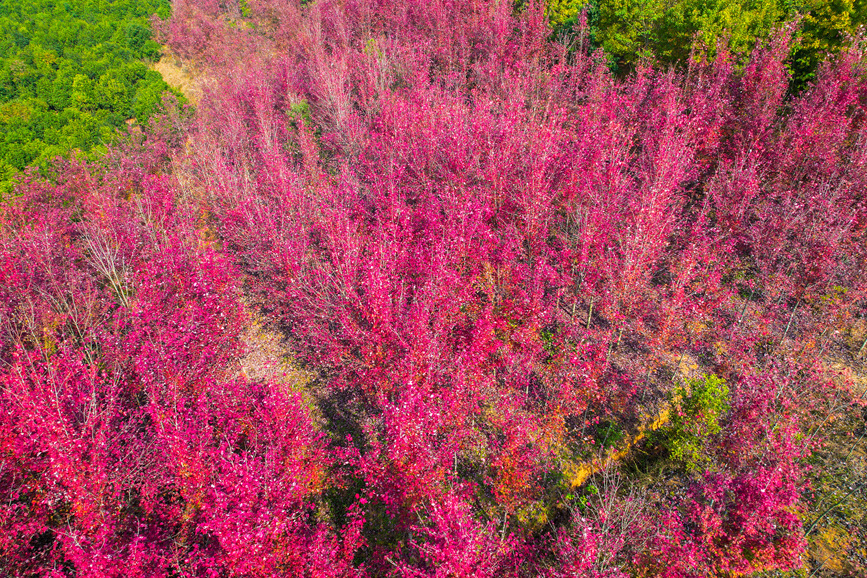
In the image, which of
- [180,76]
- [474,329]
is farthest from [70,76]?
[474,329]

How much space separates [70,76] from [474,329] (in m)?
45.9

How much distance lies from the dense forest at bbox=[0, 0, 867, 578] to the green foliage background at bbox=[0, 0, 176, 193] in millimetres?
2584

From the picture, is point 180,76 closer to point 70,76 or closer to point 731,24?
point 70,76

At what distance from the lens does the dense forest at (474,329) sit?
1104 centimetres

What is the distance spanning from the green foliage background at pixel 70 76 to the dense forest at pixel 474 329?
2584 mm

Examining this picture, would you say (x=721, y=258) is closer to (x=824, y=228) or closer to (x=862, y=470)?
(x=824, y=228)

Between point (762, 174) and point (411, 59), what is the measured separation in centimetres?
2301

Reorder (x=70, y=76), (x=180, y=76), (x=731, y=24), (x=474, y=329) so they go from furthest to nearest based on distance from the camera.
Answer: (x=180, y=76), (x=70, y=76), (x=731, y=24), (x=474, y=329)

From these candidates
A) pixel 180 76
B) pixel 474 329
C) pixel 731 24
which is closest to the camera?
pixel 474 329

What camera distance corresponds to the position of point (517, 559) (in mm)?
12047

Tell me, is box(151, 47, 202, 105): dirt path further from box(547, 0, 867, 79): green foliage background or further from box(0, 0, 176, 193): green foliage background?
box(547, 0, 867, 79): green foliage background

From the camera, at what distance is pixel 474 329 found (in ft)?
47.4

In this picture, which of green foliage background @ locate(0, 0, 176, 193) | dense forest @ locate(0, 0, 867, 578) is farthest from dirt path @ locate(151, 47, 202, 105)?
dense forest @ locate(0, 0, 867, 578)

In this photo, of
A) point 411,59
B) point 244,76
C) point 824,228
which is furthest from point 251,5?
point 824,228
